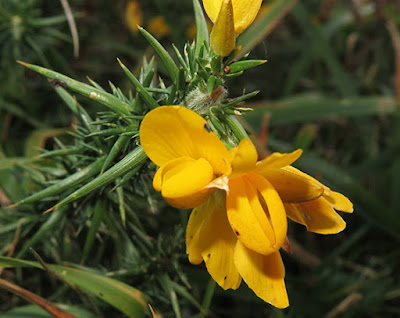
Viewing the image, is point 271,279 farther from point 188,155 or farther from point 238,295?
point 238,295

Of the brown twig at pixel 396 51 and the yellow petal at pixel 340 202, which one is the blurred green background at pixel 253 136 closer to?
the brown twig at pixel 396 51

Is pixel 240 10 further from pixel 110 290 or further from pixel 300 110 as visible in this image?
pixel 300 110

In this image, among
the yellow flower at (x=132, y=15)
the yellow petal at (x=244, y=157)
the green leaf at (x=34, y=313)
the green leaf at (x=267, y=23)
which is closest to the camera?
the yellow petal at (x=244, y=157)

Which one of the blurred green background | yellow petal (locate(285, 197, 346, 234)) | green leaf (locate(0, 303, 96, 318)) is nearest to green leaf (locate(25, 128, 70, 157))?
the blurred green background

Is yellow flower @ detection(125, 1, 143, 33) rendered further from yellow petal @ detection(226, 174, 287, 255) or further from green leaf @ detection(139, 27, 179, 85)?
yellow petal @ detection(226, 174, 287, 255)

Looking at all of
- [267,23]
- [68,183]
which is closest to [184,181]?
[68,183]

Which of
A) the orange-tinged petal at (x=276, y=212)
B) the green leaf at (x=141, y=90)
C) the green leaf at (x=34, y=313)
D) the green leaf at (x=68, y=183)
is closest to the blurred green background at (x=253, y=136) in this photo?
the green leaf at (x=34, y=313)
